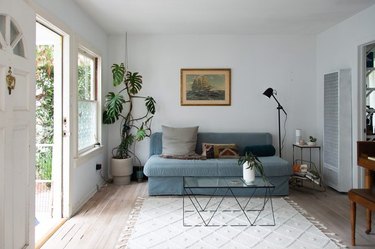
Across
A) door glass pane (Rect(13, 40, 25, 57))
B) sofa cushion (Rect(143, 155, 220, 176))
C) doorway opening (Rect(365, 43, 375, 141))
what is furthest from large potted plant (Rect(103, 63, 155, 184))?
doorway opening (Rect(365, 43, 375, 141))

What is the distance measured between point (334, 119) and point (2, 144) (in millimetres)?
4167

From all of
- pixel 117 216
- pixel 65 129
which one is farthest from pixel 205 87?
pixel 117 216

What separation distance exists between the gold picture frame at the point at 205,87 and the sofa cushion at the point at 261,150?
2.99 feet

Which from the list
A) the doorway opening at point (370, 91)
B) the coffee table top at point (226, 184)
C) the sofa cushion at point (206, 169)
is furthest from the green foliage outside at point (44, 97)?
the doorway opening at point (370, 91)

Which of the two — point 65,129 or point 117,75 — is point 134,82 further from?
point 65,129

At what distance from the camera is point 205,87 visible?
5.18m

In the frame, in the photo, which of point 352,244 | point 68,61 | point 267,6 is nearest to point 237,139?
point 267,6

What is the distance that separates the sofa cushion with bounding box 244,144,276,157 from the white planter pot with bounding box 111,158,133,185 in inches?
74.6

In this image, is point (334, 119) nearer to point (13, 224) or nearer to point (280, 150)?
point (280, 150)

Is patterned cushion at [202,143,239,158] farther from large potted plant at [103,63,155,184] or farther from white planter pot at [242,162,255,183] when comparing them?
white planter pot at [242,162,255,183]

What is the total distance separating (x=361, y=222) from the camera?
3217 millimetres

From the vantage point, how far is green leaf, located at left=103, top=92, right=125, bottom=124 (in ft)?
15.5

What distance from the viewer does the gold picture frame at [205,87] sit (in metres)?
5.16

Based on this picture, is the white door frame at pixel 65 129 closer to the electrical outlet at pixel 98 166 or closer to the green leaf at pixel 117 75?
the electrical outlet at pixel 98 166
